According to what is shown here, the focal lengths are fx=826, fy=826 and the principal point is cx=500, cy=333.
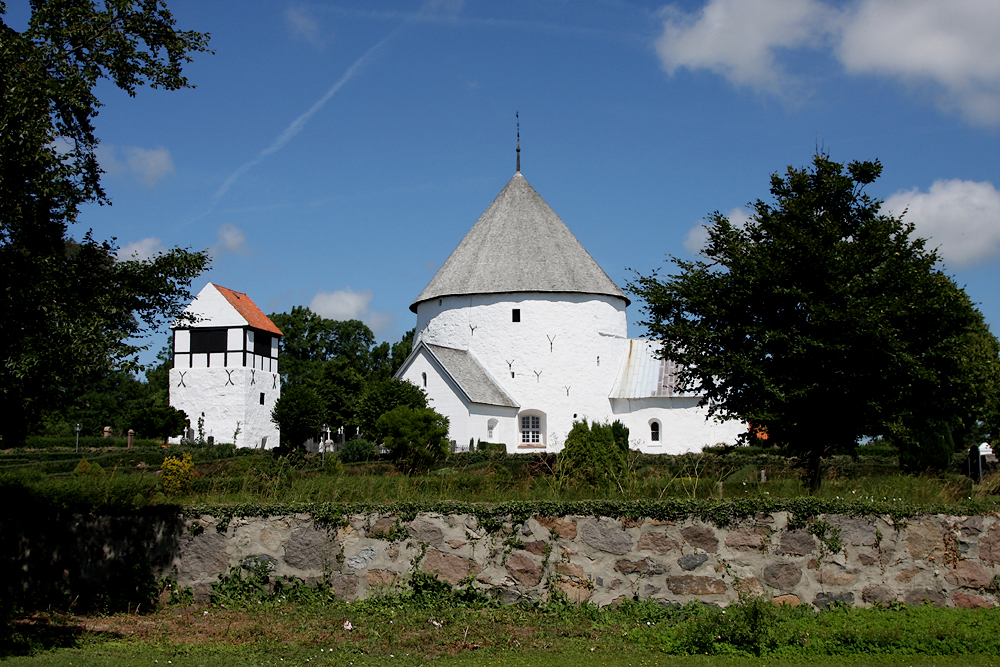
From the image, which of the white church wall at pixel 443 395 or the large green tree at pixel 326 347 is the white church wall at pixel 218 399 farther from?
the white church wall at pixel 443 395

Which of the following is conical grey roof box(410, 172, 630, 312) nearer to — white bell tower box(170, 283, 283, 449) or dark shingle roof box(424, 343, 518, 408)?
dark shingle roof box(424, 343, 518, 408)

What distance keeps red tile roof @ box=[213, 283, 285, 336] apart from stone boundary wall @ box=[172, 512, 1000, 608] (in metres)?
39.6

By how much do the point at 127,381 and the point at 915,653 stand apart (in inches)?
2690

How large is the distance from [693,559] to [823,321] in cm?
473

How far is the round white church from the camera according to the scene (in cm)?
3572

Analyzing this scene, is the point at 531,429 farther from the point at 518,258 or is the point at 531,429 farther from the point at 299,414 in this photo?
the point at 299,414

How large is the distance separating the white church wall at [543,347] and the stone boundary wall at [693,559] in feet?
95.0

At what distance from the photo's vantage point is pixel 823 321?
10164 mm

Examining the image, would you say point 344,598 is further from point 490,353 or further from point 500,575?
point 490,353

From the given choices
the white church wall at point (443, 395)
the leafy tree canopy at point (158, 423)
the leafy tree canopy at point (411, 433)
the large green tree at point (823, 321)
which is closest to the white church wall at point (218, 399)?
the leafy tree canopy at point (158, 423)

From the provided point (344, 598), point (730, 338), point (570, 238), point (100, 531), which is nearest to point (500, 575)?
point (344, 598)

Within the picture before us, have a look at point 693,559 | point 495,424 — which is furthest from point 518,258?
point 693,559

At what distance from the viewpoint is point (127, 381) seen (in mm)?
65750

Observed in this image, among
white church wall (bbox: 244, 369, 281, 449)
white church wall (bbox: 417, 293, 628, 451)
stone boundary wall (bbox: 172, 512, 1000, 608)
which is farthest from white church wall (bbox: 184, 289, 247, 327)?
stone boundary wall (bbox: 172, 512, 1000, 608)
